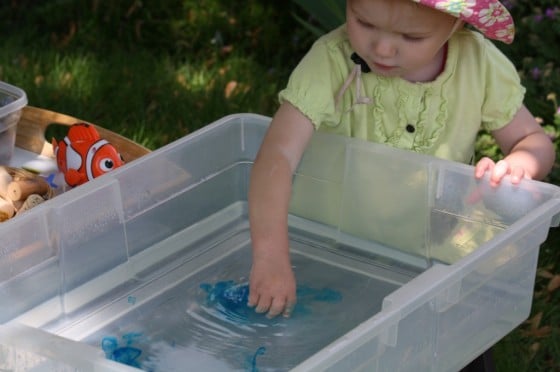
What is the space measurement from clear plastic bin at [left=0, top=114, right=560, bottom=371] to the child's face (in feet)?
0.46

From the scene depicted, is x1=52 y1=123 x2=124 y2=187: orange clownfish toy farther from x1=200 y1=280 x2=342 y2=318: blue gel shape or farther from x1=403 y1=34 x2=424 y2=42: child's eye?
x1=403 y1=34 x2=424 y2=42: child's eye

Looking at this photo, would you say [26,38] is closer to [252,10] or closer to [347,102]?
[252,10]

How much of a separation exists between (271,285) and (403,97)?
409 mm

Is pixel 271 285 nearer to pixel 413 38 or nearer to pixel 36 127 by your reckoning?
pixel 413 38

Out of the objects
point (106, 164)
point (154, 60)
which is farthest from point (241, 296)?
point (154, 60)

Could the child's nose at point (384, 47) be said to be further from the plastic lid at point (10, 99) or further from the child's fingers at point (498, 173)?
the plastic lid at point (10, 99)

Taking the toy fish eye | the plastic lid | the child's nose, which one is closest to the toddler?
the child's nose

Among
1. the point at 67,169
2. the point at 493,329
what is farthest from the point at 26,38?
the point at 493,329

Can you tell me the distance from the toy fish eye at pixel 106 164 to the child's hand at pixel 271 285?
0.43 meters

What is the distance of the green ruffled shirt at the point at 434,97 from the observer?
64.8 inches

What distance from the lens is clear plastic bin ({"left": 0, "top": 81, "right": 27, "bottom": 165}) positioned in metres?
1.84

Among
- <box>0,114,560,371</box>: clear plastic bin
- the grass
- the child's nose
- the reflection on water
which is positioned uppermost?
the child's nose

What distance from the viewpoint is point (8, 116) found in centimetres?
184

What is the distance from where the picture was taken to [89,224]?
1546mm
